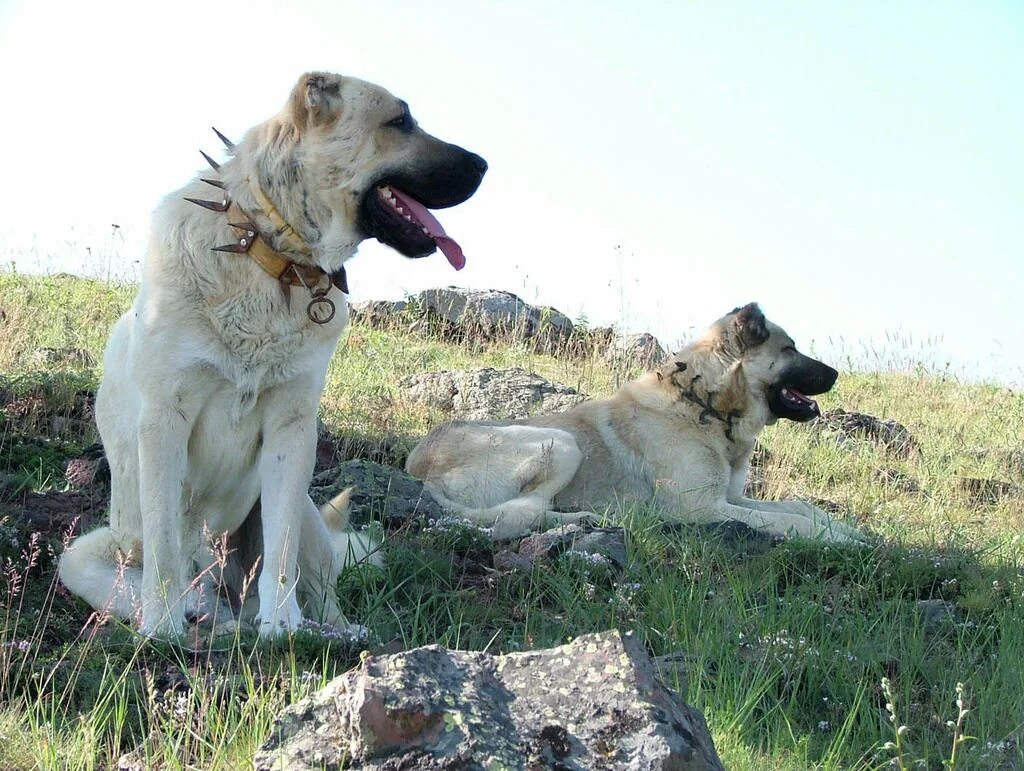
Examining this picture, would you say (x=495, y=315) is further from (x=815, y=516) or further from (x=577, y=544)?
(x=577, y=544)

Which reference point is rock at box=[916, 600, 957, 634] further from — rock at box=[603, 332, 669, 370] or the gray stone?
the gray stone

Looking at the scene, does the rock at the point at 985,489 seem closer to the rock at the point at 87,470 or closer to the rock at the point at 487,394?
the rock at the point at 487,394

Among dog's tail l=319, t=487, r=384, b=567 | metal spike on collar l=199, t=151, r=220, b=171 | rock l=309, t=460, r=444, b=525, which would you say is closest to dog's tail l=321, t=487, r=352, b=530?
dog's tail l=319, t=487, r=384, b=567

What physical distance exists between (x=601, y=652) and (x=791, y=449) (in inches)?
248

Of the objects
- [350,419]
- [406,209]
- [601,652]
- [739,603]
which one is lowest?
[350,419]

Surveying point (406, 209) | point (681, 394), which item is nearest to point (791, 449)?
point (681, 394)

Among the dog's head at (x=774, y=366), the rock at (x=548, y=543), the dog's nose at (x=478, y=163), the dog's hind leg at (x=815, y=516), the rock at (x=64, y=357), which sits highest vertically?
the dog's nose at (x=478, y=163)

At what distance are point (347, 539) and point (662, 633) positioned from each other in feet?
4.25

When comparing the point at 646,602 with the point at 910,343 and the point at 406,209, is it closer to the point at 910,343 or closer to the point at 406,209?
the point at 406,209

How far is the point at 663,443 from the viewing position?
6867 mm

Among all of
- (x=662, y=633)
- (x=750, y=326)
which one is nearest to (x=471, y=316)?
(x=750, y=326)

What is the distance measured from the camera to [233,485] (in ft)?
12.1

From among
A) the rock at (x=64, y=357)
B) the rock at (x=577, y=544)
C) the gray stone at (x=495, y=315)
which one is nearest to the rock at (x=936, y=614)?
the rock at (x=577, y=544)

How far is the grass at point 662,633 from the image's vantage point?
255 cm
